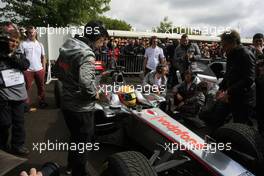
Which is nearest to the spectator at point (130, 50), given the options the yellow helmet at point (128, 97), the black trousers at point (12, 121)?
the yellow helmet at point (128, 97)

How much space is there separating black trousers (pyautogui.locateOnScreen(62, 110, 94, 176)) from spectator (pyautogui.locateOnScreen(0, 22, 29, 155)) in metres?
1.03

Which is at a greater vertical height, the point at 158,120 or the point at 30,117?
the point at 158,120

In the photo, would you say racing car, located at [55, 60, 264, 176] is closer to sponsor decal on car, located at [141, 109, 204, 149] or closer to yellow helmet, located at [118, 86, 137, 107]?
sponsor decal on car, located at [141, 109, 204, 149]

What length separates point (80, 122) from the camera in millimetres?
3275

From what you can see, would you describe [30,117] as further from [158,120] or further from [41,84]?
[158,120]

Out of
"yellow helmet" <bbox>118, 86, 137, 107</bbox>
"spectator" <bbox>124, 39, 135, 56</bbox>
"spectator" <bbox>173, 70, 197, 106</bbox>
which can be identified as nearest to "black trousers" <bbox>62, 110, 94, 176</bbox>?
"yellow helmet" <bbox>118, 86, 137, 107</bbox>

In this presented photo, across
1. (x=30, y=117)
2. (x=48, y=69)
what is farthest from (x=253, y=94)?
(x=48, y=69)

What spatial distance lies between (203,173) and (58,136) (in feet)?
9.51

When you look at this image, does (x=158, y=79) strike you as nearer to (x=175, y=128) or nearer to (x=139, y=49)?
(x=175, y=128)

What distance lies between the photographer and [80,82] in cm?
312

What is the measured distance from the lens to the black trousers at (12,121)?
12.8ft

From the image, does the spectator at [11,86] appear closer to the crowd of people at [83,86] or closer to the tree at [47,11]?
the crowd of people at [83,86]

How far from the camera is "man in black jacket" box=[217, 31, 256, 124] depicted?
3.79 metres

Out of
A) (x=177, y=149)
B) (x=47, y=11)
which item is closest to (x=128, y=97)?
(x=177, y=149)
